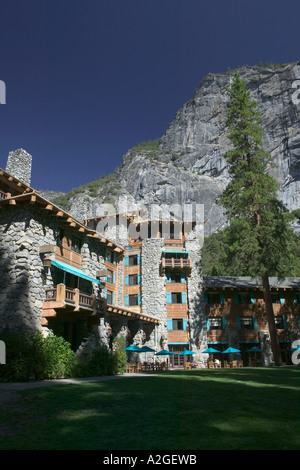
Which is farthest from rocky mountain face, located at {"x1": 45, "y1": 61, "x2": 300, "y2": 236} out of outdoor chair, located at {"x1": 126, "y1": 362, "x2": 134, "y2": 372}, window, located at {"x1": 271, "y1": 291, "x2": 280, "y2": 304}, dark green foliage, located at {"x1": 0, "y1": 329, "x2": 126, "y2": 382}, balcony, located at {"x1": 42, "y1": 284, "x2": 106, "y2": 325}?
dark green foliage, located at {"x1": 0, "y1": 329, "x2": 126, "y2": 382}

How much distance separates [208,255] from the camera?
214ft

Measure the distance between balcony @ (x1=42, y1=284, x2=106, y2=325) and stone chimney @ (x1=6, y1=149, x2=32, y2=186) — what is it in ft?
35.7

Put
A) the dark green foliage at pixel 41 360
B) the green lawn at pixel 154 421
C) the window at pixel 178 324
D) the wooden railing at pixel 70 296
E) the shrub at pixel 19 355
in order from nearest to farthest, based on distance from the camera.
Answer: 1. the green lawn at pixel 154 421
2. the shrub at pixel 19 355
3. the dark green foliage at pixel 41 360
4. the wooden railing at pixel 70 296
5. the window at pixel 178 324

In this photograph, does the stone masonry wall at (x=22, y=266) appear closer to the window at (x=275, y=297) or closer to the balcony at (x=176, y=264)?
the balcony at (x=176, y=264)

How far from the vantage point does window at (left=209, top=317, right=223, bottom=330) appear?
36.4 m

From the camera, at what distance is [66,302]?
61.9ft

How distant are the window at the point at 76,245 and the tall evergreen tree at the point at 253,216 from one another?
11.4 meters

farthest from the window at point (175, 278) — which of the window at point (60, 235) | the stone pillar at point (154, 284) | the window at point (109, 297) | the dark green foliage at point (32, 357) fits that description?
the dark green foliage at point (32, 357)

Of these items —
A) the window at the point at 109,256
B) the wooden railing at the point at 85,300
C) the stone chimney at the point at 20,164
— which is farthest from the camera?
the window at the point at 109,256

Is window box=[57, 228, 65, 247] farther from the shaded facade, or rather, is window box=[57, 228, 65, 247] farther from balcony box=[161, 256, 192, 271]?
balcony box=[161, 256, 192, 271]

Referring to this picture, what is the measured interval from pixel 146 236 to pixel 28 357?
78.7 feet

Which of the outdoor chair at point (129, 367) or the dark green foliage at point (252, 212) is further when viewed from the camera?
the dark green foliage at point (252, 212)

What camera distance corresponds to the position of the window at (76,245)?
24109 mm

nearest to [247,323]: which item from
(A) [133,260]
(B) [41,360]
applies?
(A) [133,260]
